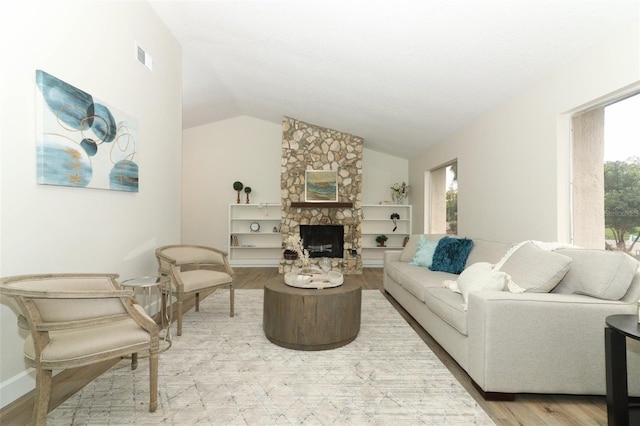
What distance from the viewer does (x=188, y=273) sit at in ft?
11.4

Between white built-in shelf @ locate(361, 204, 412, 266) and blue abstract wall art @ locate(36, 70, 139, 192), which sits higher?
blue abstract wall art @ locate(36, 70, 139, 192)

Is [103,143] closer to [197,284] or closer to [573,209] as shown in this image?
[197,284]

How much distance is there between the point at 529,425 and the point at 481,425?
0.26 m

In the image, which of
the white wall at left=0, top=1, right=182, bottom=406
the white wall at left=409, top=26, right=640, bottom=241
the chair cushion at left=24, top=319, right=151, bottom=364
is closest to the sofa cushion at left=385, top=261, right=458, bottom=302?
the white wall at left=409, top=26, right=640, bottom=241

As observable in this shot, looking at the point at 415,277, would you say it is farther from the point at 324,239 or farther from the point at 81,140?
the point at 324,239

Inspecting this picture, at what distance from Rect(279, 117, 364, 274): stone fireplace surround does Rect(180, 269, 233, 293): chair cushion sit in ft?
10.4

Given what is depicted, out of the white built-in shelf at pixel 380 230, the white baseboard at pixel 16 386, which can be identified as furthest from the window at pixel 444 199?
the white baseboard at pixel 16 386

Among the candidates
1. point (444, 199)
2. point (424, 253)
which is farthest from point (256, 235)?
point (424, 253)

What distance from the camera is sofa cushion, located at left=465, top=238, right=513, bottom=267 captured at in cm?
316

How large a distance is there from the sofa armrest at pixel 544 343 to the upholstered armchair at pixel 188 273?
8.27 ft

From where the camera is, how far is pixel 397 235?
24.1 ft

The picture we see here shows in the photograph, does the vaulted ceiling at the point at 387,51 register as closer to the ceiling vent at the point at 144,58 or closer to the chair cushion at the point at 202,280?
the ceiling vent at the point at 144,58

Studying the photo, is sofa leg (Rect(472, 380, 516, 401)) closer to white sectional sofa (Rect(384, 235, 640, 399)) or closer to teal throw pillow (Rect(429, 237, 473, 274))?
white sectional sofa (Rect(384, 235, 640, 399))

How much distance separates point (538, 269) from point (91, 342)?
2.78 meters
